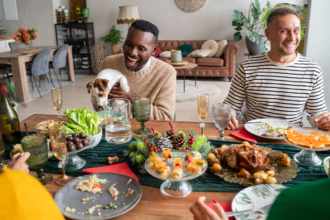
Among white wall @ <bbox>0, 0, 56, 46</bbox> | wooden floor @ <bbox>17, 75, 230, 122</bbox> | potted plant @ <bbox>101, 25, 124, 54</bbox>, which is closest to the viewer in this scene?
wooden floor @ <bbox>17, 75, 230, 122</bbox>

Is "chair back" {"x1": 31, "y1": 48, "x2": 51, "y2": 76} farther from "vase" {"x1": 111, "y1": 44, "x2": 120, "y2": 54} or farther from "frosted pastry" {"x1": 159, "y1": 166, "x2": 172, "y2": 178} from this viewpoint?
"frosted pastry" {"x1": 159, "y1": 166, "x2": 172, "y2": 178}

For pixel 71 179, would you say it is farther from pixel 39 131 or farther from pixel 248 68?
pixel 248 68

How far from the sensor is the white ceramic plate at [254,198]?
29.7 inches

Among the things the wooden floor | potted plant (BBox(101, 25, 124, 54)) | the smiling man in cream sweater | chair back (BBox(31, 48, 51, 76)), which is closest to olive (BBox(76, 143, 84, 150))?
the smiling man in cream sweater

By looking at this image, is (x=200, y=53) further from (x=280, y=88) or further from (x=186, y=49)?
(x=280, y=88)

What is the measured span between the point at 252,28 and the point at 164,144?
5906 mm

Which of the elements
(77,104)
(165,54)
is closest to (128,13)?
(165,54)

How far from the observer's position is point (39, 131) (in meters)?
1.25

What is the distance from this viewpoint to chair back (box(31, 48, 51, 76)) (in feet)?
15.7

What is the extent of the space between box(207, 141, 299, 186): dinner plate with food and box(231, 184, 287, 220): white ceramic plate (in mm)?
35

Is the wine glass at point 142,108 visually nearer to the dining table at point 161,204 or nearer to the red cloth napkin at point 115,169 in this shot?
the red cloth napkin at point 115,169

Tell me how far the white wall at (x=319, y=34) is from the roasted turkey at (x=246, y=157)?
1.59 m

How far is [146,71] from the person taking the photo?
1.98 metres

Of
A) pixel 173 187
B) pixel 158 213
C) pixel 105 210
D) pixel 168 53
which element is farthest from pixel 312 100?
pixel 168 53
